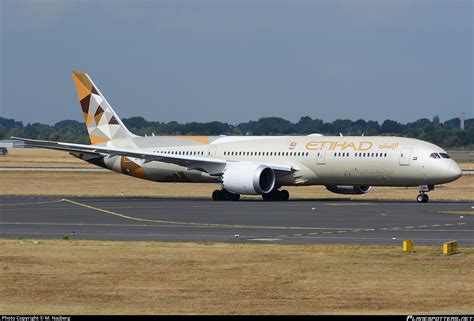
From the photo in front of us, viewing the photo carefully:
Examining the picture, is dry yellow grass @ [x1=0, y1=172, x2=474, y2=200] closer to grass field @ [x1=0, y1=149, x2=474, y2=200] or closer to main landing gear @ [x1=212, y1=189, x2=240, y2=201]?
grass field @ [x1=0, y1=149, x2=474, y2=200]

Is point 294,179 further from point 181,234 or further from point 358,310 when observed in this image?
point 358,310

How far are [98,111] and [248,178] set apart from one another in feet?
49.3

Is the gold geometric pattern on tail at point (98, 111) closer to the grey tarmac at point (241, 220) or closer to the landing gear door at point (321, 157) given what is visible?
the grey tarmac at point (241, 220)

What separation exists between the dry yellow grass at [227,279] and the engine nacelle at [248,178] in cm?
2667

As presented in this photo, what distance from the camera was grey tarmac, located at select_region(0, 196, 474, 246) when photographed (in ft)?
124

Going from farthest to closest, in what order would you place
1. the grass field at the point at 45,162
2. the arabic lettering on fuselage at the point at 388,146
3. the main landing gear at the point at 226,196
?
the grass field at the point at 45,162
the main landing gear at the point at 226,196
the arabic lettering on fuselage at the point at 388,146

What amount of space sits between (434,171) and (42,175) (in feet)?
136

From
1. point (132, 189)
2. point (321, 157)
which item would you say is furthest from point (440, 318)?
point (132, 189)

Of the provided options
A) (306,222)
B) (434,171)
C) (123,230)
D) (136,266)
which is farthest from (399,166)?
(136,266)

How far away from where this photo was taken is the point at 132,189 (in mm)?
79812

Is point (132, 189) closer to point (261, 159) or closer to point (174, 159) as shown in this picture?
point (174, 159)

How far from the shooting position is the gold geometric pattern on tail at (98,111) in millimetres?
71750

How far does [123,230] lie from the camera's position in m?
40.8

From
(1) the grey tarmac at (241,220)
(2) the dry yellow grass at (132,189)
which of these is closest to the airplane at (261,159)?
(1) the grey tarmac at (241,220)
